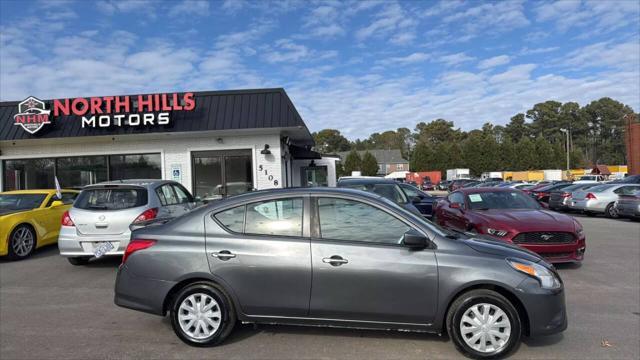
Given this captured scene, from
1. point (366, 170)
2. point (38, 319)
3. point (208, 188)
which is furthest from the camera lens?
point (366, 170)

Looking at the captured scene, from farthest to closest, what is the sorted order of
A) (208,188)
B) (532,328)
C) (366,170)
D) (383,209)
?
(366,170)
(208,188)
(383,209)
(532,328)

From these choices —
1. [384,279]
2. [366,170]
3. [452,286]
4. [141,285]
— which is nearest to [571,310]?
[452,286]

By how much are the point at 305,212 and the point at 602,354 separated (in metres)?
3.09

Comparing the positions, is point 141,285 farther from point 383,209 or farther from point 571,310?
point 571,310

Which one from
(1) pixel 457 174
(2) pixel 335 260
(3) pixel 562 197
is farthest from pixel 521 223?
(1) pixel 457 174

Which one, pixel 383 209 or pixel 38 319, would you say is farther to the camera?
pixel 38 319

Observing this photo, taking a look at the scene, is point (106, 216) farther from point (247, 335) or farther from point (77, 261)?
point (247, 335)

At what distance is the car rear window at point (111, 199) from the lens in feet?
24.9

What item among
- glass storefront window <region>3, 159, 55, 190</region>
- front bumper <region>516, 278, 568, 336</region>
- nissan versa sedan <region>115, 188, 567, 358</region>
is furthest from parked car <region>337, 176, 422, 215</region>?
glass storefront window <region>3, 159, 55, 190</region>

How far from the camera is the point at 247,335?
4559mm

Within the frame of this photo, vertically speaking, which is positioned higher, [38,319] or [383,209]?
[383,209]

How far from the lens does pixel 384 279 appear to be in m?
4.02

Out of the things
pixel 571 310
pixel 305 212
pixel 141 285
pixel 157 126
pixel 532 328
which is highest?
pixel 157 126

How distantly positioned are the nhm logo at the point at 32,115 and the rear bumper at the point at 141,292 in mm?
11739
